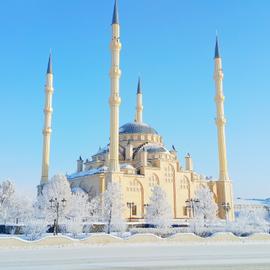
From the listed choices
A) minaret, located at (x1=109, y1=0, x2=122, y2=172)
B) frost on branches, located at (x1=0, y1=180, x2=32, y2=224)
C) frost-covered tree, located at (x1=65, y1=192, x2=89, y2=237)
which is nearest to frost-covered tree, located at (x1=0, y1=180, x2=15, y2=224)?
frost on branches, located at (x1=0, y1=180, x2=32, y2=224)

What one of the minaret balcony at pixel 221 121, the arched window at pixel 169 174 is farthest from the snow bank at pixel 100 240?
the minaret balcony at pixel 221 121

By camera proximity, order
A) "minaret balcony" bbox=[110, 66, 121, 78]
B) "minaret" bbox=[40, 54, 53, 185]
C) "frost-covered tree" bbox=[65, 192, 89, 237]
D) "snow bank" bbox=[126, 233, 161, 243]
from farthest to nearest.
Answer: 1. "minaret" bbox=[40, 54, 53, 185]
2. "minaret balcony" bbox=[110, 66, 121, 78]
3. "frost-covered tree" bbox=[65, 192, 89, 237]
4. "snow bank" bbox=[126, 233, 161, 243]

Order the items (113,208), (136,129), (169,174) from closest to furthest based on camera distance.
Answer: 1. (113,208)
2. (169,174)
3. (136,129)

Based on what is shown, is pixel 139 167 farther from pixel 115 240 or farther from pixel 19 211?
pixel 115 240

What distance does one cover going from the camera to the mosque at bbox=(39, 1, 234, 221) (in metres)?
46.2

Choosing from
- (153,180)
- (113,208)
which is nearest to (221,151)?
(153,180)

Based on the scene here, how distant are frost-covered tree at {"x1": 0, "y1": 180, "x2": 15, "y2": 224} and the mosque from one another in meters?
4.78

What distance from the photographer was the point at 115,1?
48188mm

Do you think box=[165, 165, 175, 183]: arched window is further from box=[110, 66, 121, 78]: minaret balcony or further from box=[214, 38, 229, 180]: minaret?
box=[110, 66, 121, 78]: minaret balcony

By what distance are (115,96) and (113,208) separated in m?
13.3

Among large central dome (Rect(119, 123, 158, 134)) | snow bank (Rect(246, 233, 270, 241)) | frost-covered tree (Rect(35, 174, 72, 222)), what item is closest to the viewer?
snow bank (Rect(246, 233, 270, 241))

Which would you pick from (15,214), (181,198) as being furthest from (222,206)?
(15,214)

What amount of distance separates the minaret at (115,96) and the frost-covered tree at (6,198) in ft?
39.1

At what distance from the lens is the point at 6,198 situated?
147ft
